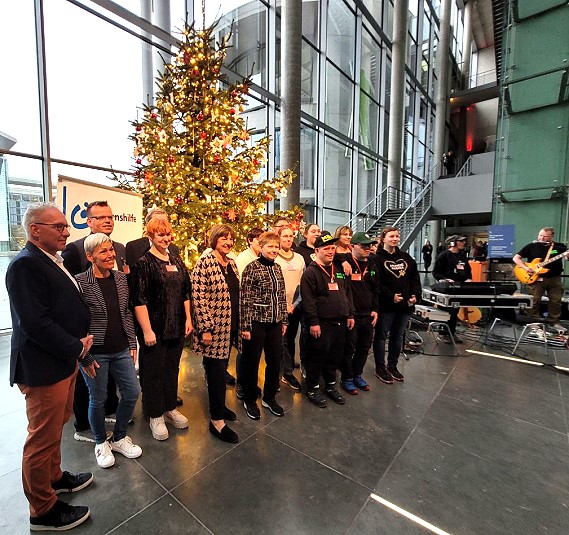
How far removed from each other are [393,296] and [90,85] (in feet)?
22.6

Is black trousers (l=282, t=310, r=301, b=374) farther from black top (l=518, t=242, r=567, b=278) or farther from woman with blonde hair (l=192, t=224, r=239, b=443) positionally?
black top (l=518, t=242, r=567, b=278)

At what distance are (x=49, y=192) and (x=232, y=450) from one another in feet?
18.1

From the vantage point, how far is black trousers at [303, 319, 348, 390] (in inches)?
120

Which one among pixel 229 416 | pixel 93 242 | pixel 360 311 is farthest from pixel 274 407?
pixel 93 242

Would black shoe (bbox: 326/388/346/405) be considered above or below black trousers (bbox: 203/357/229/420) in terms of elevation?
below

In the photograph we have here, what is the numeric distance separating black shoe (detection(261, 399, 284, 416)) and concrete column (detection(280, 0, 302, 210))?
565 centimetres

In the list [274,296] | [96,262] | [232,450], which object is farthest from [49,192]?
[232,450]

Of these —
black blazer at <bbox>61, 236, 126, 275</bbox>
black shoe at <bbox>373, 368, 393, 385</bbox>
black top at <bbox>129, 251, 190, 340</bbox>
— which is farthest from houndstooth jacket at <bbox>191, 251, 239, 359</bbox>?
black shoe at <bbox>373, 368, 393, 385</bbox>

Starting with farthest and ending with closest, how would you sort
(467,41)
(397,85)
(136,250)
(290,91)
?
1. (467,41)
2. (397,85)
3. (290,91)
4. (136,250)

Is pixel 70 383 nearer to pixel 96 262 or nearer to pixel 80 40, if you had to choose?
pixel 96 262

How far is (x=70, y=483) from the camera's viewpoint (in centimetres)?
191

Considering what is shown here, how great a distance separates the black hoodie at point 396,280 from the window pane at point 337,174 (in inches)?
319

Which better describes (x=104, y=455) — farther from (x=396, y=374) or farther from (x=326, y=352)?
(x=396, y=374)

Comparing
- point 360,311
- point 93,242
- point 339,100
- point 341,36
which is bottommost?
point 360,311
